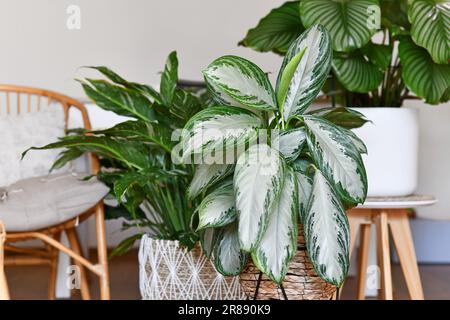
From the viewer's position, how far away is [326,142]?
1080 mm

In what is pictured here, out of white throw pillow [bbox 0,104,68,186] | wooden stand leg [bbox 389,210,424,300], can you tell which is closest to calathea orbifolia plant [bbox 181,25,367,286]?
wooden stand leg [bbox 389,210,424,300]

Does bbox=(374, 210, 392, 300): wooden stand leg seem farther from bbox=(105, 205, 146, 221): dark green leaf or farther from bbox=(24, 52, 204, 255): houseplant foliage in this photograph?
bbox=(105, 205, 146, 221): dark green leaf

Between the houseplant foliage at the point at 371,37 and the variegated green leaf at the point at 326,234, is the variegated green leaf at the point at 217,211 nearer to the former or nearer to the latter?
the variegated green leaf at the point at 326,234

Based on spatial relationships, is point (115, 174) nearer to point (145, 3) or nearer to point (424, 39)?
point (424, 39)

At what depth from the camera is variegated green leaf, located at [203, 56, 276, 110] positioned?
1.08 meters

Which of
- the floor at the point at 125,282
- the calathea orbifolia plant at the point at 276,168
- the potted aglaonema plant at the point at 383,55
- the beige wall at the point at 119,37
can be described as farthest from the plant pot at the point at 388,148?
the beige wall at the point at 119,37

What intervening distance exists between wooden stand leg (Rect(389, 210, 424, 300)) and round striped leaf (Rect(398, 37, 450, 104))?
349 millimetres

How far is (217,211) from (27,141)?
108 cm

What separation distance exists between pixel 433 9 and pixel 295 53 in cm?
56

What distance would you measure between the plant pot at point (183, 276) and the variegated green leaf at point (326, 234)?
1.64 feet

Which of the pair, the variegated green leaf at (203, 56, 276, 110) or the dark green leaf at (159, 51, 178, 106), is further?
the dark green leaf at (159, 51, 178, 106)

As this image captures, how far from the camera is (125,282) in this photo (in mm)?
2711
